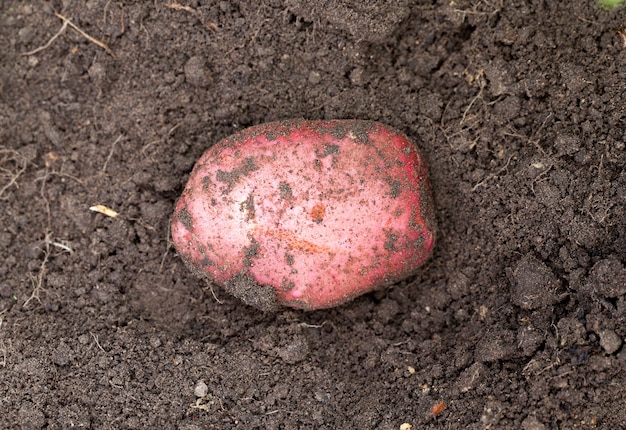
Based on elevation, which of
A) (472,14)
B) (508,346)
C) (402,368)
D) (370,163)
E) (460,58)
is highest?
(472,14)

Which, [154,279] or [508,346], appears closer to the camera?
[508,346]

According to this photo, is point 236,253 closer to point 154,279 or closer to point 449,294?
point 154,279

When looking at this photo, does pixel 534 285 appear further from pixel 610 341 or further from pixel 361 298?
pixel 361 298

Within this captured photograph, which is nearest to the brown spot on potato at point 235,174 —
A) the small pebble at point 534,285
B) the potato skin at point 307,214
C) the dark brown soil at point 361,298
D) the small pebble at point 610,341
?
the potato skin at point 307,214

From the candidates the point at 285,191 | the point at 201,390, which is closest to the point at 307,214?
the point at 285,191

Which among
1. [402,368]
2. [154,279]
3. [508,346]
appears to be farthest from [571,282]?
[154,279]

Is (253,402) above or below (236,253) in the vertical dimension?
below

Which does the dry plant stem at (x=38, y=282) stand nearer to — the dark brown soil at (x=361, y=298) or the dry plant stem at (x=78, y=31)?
the dark brown soil at (x=361, y=298)
